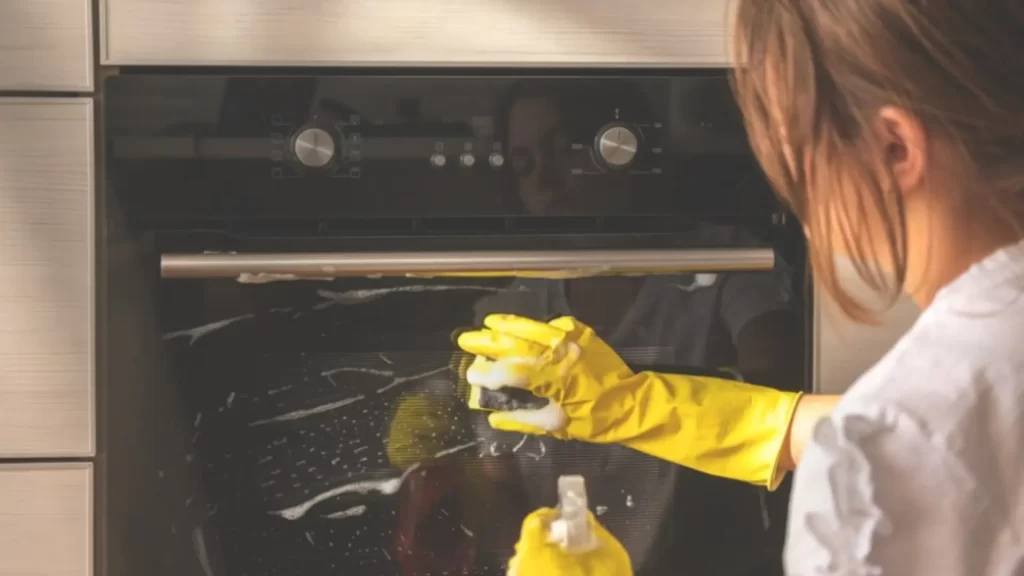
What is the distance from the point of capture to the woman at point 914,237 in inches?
22.7

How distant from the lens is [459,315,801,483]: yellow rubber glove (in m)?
0.92

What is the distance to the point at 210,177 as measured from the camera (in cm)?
91

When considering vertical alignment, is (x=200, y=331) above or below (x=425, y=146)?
below

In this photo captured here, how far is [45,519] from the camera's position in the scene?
0.93 metres

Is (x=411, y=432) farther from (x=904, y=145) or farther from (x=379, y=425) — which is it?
(x=904, y=145)

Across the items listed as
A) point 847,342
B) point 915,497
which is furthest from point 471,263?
point 915,497

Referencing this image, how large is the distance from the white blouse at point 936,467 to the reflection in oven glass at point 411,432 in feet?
1.25

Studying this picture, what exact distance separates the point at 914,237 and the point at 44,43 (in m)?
0.68

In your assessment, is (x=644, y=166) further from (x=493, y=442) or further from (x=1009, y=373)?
(x=1009, y=373)

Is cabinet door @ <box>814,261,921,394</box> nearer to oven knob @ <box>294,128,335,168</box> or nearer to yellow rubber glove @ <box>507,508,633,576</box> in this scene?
yellow rubber glove @ <box>507,508,633,576</box>

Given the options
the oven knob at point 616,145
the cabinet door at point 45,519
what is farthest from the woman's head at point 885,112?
the cabinet door at point 45,519

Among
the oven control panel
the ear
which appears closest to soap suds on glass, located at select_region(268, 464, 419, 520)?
the oven control panel

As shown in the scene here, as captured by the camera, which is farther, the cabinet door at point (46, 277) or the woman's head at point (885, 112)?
the cabinet door at point (46, 277)

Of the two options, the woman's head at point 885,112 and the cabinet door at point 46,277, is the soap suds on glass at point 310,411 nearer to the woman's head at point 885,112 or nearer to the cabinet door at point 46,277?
the cabinet door at point 46,277
